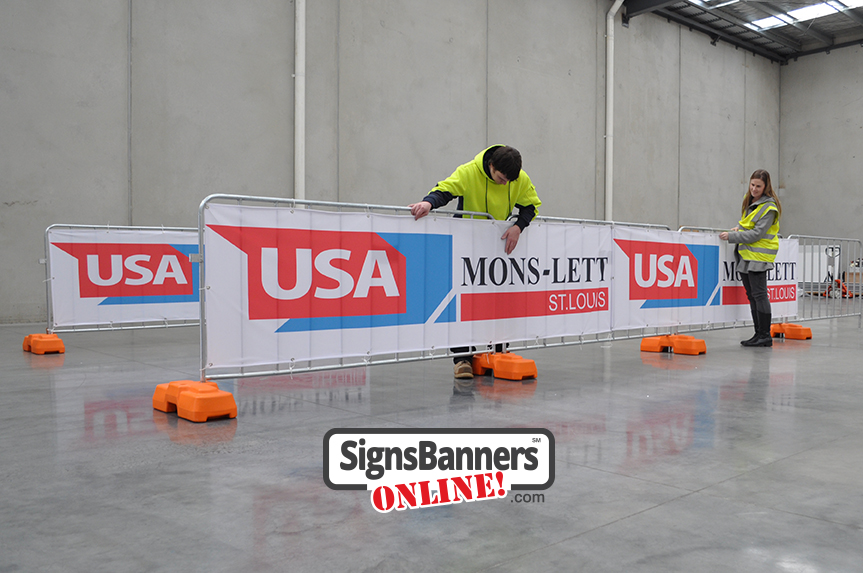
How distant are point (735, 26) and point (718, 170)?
4.18 meters

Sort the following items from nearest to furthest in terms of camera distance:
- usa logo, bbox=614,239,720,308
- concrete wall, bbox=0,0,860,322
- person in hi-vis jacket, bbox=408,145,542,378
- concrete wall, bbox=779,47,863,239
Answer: person in hi-vis jacket, bbox=408,145,542,378 → usa logo, bbox=614,239,720,308 → concrete wall, bbox=0,0,860,322 → concrete wall, bbox=779,47,863,239

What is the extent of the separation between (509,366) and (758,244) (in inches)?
160

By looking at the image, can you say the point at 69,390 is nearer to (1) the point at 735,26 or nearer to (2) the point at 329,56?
(2) the point at 329,56

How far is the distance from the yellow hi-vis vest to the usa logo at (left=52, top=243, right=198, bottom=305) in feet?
21.2

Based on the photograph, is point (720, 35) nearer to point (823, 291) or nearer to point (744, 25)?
point (744, 25)

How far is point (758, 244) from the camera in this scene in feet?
26.8

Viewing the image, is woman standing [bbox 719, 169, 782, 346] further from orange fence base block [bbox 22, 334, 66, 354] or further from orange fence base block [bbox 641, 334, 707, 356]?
orange fence base block [bbox 22, 334, 66, 354]

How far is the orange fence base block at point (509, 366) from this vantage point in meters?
5.86

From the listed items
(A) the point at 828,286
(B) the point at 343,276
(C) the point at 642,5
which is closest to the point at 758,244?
(B) the point at 343,276

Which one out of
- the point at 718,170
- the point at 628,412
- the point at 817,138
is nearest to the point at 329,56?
the point at 628,412

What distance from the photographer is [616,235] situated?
6.86m

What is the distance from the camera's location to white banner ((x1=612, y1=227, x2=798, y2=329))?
6.95 meters

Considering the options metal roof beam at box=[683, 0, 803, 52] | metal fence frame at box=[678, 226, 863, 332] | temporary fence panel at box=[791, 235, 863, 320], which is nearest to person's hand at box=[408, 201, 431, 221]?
metal fence frame at box=[678, 226, 863, 332]

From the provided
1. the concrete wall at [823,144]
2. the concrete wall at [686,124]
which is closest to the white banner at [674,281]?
the concrete wall at [686,124]
